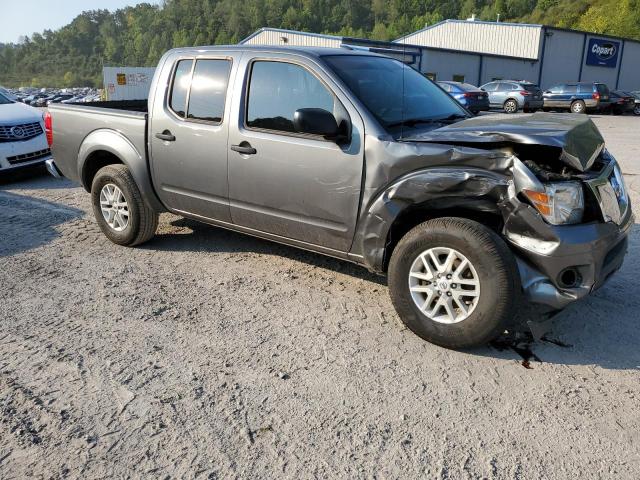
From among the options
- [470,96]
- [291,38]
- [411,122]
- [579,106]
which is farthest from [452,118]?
[291,38]

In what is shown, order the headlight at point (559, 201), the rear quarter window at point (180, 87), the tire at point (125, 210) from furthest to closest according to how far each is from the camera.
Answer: the tire at point (125, 210) < the rear quarter window at point (180, 87) < the headlight at point (559, 201)

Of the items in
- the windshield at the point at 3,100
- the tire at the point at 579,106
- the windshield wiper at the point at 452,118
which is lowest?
the tire at the point at 579,106

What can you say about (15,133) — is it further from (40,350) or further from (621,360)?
(621,360)

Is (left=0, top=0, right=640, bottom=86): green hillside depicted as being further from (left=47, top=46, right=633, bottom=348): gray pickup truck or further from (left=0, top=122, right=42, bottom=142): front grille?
(left=47, top=46, right=633, bottom=348): gray pickup truck

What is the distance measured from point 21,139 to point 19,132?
0.11m

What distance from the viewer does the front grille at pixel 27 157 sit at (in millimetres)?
8461

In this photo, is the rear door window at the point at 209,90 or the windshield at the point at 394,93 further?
the rear door window at the point at 209,90

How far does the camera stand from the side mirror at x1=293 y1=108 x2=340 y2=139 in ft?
11.7

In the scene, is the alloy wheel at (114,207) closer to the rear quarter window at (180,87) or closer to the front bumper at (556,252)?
the rear quarter window at (180,87)

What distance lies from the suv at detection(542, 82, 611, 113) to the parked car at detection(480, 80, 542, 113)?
1185 mm

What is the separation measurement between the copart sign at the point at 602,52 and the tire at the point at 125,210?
46007 mm

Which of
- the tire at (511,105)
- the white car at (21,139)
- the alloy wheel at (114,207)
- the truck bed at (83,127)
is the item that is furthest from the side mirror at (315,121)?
the tire at (511,105)

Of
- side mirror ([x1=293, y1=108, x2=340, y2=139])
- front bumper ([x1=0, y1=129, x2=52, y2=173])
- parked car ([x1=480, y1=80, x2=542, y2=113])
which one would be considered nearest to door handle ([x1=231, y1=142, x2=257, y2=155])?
side mirror ([x1=293, y1=108, x2=340, y2=139])

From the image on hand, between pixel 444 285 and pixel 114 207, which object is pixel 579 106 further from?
pixel 444 285
